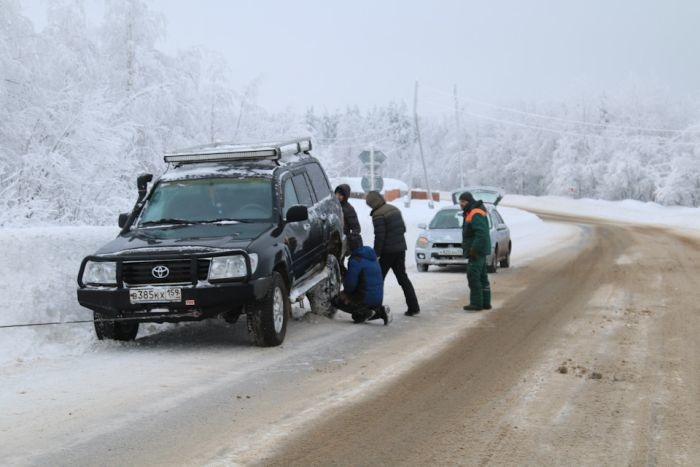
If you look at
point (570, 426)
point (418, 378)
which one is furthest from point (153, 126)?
point (570, 426)

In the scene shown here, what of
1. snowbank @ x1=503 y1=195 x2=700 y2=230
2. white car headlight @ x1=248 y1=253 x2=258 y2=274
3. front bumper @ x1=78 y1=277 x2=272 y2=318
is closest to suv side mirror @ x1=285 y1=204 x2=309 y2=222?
white car headlight @ x1=248 y1=253 x2=258 y2=274

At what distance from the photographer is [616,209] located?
229 feet

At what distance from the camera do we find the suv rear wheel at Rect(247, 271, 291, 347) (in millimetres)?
8429

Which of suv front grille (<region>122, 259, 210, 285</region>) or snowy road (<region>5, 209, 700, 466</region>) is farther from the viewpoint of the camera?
suv front grille (<region>122, 259, 210, 285</region>)

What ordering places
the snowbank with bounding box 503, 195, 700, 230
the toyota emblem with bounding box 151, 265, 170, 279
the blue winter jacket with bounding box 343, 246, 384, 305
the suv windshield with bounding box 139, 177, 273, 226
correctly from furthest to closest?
1. the snowbank with bounding box 503, 195, 700, 230
2. the blue winter jacket with bounding box 343, 246, 384, 305
3. the suv windshield with bounding box 139, 177, 273, 226
4. the toyota emblem with bounding box 151, 265, 170, 279

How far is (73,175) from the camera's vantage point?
738 inches

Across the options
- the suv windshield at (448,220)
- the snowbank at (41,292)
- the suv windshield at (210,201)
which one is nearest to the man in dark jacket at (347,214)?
the suv windshield at (210,201)

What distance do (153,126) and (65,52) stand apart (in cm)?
692

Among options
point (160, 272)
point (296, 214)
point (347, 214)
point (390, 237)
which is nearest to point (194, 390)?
point (160, 272)

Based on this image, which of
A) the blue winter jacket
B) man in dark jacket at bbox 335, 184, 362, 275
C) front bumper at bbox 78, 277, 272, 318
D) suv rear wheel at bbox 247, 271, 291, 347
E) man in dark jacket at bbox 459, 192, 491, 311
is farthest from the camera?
man in dark jacket at bbox 335, 184, 362, 275

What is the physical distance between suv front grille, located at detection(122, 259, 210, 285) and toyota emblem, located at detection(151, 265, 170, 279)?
0.4 inches

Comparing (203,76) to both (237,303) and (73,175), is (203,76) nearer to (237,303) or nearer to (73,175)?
(73,175)

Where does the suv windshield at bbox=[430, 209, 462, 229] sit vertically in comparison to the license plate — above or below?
below

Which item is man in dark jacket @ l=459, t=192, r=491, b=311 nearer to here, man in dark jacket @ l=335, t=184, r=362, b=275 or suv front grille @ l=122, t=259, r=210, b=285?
man in dark jacket @ l=335, t=184, r=362, b=275
